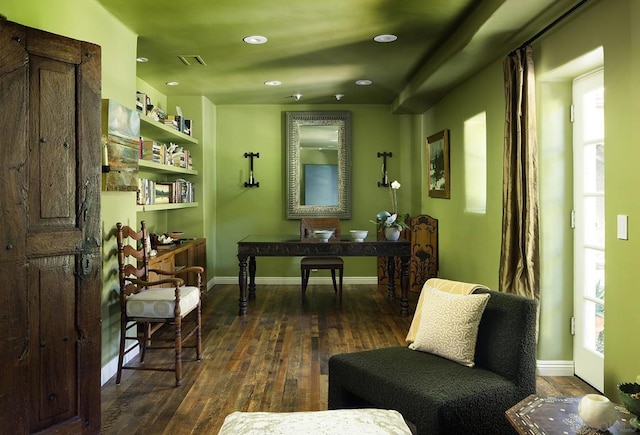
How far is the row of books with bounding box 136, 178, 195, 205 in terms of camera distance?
4.74 metres

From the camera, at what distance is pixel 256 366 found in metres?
3.69

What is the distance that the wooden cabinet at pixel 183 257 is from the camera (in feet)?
15.2

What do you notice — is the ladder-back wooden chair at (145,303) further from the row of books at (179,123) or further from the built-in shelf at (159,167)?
the row of books at (179,123)

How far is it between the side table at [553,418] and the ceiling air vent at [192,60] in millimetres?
4170

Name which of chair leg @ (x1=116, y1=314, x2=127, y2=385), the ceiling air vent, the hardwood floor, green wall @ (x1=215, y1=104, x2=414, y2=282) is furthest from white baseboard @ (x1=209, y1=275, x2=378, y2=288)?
chair leg @ (x1=116, y1=314, x2=127, y2=385)

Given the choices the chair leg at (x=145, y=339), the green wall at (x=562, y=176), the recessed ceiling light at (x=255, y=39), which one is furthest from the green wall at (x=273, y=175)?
the chair leg at (x=145, y=339)

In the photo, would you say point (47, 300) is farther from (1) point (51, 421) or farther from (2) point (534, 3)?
(2) point (534, 3)

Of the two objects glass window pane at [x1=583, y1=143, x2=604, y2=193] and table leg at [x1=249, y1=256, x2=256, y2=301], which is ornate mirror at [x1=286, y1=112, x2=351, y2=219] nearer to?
table leg at [x1=249, y1=256, x2=256, y2=301]

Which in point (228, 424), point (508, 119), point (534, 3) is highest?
point (534, 3)

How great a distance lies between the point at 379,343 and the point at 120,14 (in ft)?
10.9

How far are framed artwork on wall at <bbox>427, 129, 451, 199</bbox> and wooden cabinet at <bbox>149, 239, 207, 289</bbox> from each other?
3060 mm

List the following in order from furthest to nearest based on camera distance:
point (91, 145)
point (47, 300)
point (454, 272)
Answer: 1. point (454, 272)
2. point (91, 145)
3. point (47, 300)

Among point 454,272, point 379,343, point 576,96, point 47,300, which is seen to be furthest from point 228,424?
point 454,272

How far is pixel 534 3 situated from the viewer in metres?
2.87
